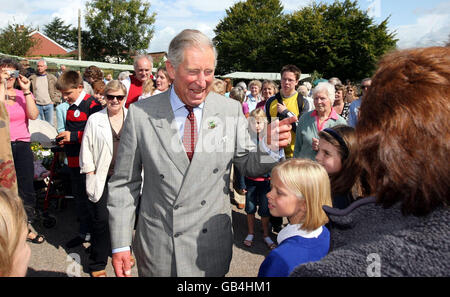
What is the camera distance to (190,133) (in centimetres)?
204

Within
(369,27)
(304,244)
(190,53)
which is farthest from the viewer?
(369,27)

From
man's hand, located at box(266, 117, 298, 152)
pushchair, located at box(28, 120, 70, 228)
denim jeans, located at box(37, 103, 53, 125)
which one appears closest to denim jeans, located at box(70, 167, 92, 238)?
pushchair, located at box(28, 120, 70, 228)

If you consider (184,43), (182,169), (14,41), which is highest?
(14,41)

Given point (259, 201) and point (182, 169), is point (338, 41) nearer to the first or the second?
point (259, 201)

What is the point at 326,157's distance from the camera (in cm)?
278

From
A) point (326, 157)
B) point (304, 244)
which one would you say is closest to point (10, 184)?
point (304, 244)

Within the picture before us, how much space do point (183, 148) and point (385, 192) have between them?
126cm

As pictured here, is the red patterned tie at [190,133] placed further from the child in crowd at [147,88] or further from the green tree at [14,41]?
the green tree at [14,41]

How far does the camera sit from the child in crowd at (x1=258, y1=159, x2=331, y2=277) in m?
1.80

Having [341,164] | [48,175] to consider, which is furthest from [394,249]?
[48,175]

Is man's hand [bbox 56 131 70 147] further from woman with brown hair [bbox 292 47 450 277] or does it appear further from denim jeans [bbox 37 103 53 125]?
denim jeans [bbox 37 103 53 125]

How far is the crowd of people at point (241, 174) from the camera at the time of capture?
872 mm

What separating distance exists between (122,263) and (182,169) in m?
0.73
